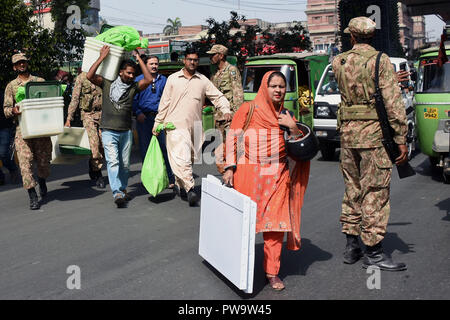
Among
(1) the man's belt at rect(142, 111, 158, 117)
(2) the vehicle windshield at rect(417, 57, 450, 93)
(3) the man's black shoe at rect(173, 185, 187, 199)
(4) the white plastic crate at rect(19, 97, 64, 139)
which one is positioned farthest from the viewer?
(2) the vehicle windshield at rect(417, 57, 450, 93)

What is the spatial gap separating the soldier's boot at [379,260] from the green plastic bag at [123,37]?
14.9ft

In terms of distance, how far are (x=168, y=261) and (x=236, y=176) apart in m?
1.20

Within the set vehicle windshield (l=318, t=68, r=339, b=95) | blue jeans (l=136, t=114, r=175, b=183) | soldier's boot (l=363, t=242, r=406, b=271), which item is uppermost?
vehicle windshield (l=318, t=68, r=339, b=95)

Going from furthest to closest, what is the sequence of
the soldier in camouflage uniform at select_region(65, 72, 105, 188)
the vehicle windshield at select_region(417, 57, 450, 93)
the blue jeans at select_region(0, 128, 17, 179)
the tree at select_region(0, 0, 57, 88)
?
1. the tree at select_region(0, 0, 57, 88)
2. the blue jeans at select_region(0, 128, 17, 179)
3. the vehicle windshield at select_region(417, 57, 450, 93)
4. the soldier in camouflage uniform at select_region(65, 72, 105, 188)

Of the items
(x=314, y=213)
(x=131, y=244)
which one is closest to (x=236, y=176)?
(x=131, y=244)

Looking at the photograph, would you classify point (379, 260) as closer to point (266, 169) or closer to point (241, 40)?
point (266, 169)

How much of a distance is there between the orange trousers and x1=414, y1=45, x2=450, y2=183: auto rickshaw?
5455mm

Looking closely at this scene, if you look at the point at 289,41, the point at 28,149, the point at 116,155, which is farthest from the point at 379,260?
the point at 289,41

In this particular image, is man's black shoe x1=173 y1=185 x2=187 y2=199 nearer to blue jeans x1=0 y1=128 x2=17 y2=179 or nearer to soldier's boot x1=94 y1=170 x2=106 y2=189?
soldier's boot x1=94 y1=170 x2=106 y2=189

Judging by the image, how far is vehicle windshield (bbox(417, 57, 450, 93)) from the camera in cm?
1040

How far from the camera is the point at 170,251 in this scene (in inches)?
246

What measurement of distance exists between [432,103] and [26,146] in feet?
19.9

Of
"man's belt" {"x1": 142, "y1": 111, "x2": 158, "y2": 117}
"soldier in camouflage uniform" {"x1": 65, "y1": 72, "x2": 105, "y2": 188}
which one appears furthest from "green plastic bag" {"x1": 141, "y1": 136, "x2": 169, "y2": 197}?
"soldier in camouflage uniform" {"x1": 65, "y1": 72, "x2": 105, "y2": 188}

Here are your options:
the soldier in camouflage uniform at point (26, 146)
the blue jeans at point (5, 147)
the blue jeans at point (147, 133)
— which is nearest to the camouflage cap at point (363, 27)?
the blue jeans at point (147, 133)
